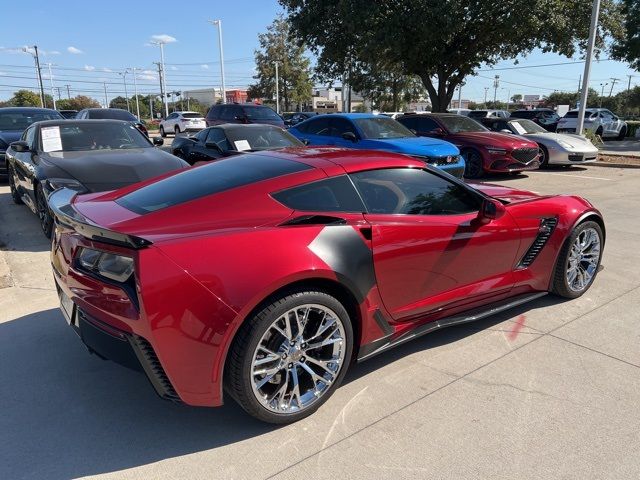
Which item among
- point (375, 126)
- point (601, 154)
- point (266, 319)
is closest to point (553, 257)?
point (266, 319)

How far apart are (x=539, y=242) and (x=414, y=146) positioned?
5.80m

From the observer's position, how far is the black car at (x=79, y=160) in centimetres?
574

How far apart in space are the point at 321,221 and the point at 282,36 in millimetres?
57273

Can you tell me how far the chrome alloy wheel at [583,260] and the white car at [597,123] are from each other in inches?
875

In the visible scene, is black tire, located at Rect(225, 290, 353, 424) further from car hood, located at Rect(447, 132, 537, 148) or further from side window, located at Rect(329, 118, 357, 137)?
car hood, located at Rect(447, 132, 537, 148)

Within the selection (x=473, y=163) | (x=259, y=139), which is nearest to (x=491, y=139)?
(x=473, y=163)

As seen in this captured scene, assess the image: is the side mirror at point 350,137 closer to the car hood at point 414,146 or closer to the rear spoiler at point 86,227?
the car hood at point 414,146

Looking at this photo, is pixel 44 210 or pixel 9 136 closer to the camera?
pixel 44 210

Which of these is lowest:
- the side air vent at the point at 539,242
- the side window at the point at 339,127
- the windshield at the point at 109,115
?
the side air vent at the point at 539,242

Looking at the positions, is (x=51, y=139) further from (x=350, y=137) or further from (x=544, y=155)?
(x=544, y=155)

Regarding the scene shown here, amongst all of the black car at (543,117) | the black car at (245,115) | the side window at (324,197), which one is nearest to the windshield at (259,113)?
the black car at (245,115)

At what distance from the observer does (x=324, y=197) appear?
2.92 m

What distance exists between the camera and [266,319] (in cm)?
244

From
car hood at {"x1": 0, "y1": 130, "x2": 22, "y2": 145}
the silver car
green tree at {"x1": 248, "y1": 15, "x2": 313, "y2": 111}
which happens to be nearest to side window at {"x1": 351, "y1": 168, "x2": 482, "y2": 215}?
car hood at {"x1": 0, "y1": 130, "x2": 22, "y2": 145}
